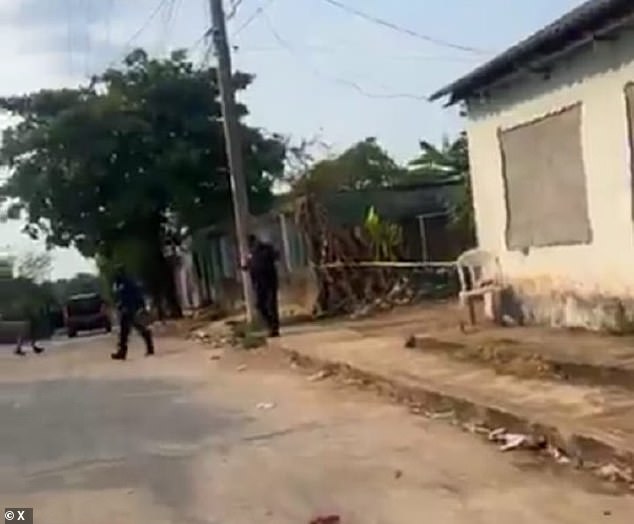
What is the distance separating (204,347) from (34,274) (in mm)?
51263

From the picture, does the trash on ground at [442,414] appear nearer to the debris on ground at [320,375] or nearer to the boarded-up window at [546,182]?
the boarded-up window at [546,182]

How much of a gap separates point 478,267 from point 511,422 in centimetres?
948

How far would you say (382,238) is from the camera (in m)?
29.7

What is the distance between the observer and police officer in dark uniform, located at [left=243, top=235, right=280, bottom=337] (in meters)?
25.1

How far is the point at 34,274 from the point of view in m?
77.1

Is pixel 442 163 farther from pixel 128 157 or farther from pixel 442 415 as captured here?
pixel 442 415

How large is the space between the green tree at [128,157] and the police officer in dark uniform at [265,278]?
14913 mm

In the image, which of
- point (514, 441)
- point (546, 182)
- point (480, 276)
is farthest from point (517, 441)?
point (480, 276)

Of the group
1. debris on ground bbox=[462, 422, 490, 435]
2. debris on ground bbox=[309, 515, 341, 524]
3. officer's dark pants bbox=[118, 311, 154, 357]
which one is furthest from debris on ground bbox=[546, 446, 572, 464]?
officer's dark pants bbox=[118, 311, 154, 357]

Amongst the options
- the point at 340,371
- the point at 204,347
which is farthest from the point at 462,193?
the point at 340,371

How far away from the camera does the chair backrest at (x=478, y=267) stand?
1966 cm

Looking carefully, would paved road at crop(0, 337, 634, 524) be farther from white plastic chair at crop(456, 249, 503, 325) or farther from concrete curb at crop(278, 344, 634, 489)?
white plastic chair at crop(456, 249, 503, 325)

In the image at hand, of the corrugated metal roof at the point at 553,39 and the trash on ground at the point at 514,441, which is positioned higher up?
the corrugated metal roof at the point at 553,39

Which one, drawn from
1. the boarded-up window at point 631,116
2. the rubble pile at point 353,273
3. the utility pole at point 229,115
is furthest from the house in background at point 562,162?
the rubble pile at point 353,273
